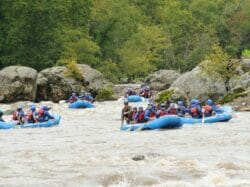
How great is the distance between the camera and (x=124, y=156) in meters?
14.6

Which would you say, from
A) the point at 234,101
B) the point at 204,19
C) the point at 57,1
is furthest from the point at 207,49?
the point at 234,101

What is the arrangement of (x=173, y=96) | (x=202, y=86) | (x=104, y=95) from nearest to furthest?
(x=173, y=96) < (x=202, y=86) < (x=104, y=95)

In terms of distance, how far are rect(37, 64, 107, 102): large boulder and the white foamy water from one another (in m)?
18.1

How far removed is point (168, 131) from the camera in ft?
67.0

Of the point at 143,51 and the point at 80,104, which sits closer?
the point at 80,104

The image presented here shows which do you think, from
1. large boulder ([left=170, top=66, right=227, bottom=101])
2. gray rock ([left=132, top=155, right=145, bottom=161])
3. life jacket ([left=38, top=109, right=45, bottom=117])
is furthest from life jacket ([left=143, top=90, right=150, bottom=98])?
gray rock ([left=132, top=155, right=145, bottom=161])

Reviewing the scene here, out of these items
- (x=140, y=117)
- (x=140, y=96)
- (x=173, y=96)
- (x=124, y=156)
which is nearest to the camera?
(x=124, y=156)

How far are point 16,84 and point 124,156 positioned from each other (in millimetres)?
24872

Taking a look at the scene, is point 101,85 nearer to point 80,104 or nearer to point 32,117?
point 80,104

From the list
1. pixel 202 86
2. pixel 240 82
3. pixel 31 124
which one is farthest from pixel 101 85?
pixel 31 124

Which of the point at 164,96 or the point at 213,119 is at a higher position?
the point at 164,96

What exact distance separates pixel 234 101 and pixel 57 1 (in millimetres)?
23202

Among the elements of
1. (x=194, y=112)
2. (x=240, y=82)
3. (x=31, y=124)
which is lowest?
(x=31, y=124)

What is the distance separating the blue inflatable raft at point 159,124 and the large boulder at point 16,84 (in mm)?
18648
